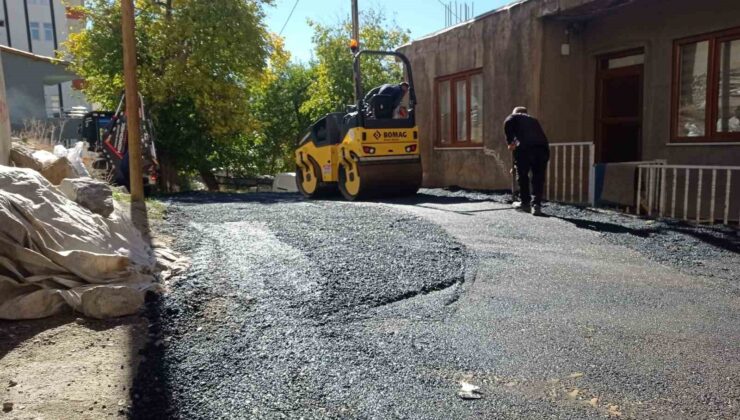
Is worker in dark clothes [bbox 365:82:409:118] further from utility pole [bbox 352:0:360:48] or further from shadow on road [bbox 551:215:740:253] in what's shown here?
utility pole [bbox 352:0:360:48]

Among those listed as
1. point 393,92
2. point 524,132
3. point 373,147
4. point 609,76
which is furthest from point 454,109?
point 524,132

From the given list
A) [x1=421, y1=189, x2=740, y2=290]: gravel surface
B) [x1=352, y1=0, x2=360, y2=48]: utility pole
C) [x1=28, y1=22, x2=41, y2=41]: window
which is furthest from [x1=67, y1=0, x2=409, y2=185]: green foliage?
[x1=28, y1=22, x2=41, y2=41]: window

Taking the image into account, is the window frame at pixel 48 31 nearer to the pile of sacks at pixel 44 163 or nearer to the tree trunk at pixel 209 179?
the tree trunk at pixel 209 179

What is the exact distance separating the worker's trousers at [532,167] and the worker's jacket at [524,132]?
0.08 m

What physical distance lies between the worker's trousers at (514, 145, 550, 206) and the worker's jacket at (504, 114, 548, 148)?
78 mm

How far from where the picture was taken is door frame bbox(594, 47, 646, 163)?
10312 millimetres

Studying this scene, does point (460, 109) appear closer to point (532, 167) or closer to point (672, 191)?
point (532, 167)

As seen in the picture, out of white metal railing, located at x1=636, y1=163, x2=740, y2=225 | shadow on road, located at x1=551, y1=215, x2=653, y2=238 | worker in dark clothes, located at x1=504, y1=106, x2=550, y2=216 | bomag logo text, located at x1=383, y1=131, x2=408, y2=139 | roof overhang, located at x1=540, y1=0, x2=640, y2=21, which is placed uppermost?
roof overhang, located at x1=540, y1=0, x2=640, y2=21

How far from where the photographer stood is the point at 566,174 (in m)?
10.7

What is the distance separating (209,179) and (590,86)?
12154 millimetres

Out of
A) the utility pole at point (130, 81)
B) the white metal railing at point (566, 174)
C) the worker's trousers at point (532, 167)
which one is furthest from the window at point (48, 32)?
the worker's trousers at point (532, 167)

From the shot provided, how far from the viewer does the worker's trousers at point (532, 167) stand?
9.07 m

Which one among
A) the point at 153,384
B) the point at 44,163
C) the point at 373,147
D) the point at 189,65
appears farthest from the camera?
the point at 189,65

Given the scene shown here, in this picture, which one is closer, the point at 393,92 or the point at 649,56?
the point at 649,56
